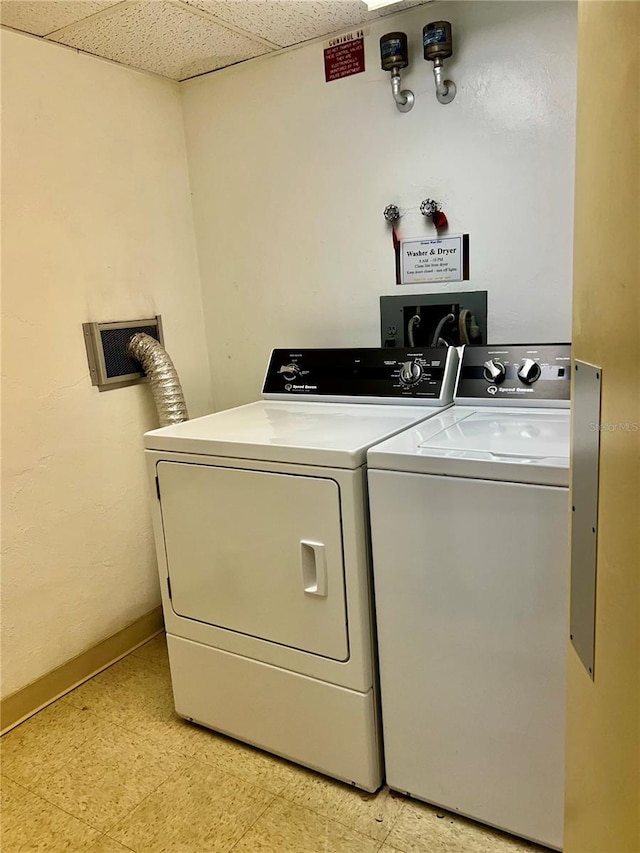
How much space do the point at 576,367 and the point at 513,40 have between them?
1.42 m

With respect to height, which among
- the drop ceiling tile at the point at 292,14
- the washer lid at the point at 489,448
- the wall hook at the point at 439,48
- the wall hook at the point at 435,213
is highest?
the drop ceiling tile at the point at 292,14

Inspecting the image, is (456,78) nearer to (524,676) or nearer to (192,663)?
(524,676)

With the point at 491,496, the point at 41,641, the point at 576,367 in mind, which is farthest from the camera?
the point at 41,641

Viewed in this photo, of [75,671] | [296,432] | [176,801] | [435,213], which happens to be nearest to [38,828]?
[176,801]

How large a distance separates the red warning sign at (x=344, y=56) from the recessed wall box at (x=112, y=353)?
113cm

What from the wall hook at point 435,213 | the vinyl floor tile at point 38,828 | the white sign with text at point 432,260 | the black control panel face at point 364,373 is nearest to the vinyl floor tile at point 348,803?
the vinyl floor tile at point 38,828

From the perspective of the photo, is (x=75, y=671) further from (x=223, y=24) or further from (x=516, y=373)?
(x=223, y=24)

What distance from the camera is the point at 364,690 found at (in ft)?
5.43

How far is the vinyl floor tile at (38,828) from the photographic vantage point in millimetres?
1639

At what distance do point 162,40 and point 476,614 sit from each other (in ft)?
6.81

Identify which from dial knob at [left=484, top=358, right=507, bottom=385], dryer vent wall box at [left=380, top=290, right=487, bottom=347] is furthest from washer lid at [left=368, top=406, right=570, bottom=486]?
dryer vent wall box at [left=380, top=290, right=487, bottom=347]

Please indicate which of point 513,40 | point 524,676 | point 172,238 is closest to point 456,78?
point 513,40

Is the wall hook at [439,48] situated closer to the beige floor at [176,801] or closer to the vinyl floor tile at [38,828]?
the beige floor at [176,801]

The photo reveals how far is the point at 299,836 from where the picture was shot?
63.7 inches
